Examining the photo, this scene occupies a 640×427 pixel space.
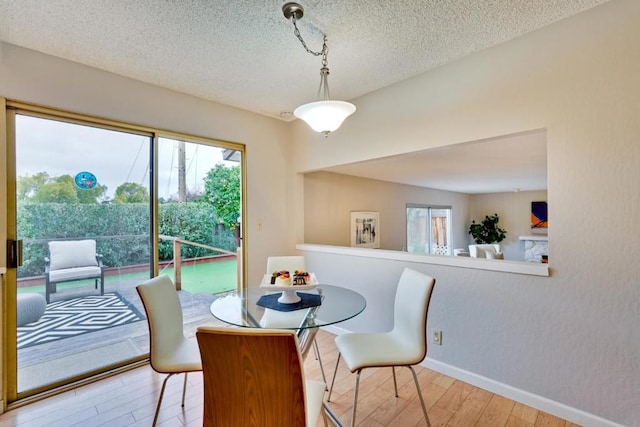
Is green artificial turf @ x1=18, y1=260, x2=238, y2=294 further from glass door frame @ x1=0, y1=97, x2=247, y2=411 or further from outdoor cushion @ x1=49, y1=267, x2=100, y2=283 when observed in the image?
glass door frame @ x1=0, y1=97, x2=247, y2=411

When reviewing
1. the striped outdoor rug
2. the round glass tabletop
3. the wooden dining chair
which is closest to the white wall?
the round glass tabletop

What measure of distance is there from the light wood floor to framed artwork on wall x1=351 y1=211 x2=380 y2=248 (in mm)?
2574

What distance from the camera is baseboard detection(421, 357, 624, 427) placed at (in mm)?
1752

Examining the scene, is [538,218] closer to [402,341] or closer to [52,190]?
[402,341]

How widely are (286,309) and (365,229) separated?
3.26 meters

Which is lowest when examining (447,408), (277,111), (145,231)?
(447,408)

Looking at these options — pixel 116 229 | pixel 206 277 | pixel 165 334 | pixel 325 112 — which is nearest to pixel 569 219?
pixel 325 112

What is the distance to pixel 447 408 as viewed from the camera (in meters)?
1.97

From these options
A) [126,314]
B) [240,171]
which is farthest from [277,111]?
[126,314]

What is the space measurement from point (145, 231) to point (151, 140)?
0.85 metres

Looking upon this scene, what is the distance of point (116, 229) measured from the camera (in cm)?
254

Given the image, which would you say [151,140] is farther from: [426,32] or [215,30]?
[426,32]

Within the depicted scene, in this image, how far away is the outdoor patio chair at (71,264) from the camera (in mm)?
2256

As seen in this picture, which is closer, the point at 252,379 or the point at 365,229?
the point at 252,379
